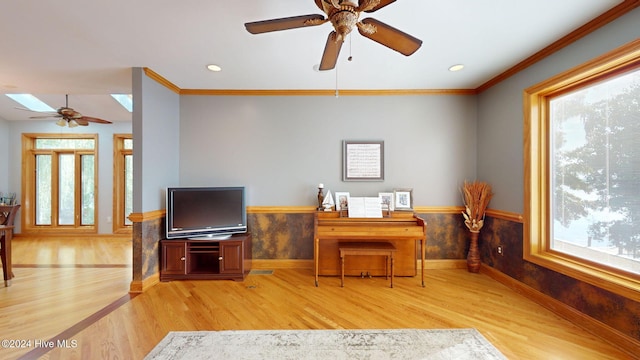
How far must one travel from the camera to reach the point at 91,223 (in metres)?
5.57

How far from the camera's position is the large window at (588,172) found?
76.5 inches

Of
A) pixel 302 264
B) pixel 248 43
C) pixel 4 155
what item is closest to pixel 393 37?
pixel 248 43

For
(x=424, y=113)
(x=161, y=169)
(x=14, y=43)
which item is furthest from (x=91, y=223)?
(x=424, y=113)

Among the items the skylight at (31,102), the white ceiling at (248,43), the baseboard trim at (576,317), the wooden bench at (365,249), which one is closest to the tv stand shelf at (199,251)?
the wooden bench at (365,249)

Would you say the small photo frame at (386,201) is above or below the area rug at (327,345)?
above

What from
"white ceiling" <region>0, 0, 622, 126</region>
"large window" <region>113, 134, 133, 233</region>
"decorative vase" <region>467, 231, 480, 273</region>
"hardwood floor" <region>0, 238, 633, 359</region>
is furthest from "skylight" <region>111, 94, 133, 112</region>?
"decorative vase" <region>467, 231, 480, 273</region>

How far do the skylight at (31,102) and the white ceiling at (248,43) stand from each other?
198cm

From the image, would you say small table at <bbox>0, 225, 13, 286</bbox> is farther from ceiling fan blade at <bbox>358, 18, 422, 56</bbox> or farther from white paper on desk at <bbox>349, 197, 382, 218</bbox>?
ceiling fan blade at <bbox>358, 18, 422, 56</bbox>

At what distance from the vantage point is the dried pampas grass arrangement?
3.29m

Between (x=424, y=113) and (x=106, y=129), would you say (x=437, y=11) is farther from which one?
(x=106, y=129)

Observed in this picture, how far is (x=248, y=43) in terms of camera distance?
2.38 meters

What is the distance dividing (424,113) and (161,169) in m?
3.69

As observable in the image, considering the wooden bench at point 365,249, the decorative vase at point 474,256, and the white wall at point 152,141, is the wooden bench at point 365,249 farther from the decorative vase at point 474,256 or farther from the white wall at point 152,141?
the white wall at point 152,141

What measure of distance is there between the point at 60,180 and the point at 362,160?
6.80 m
